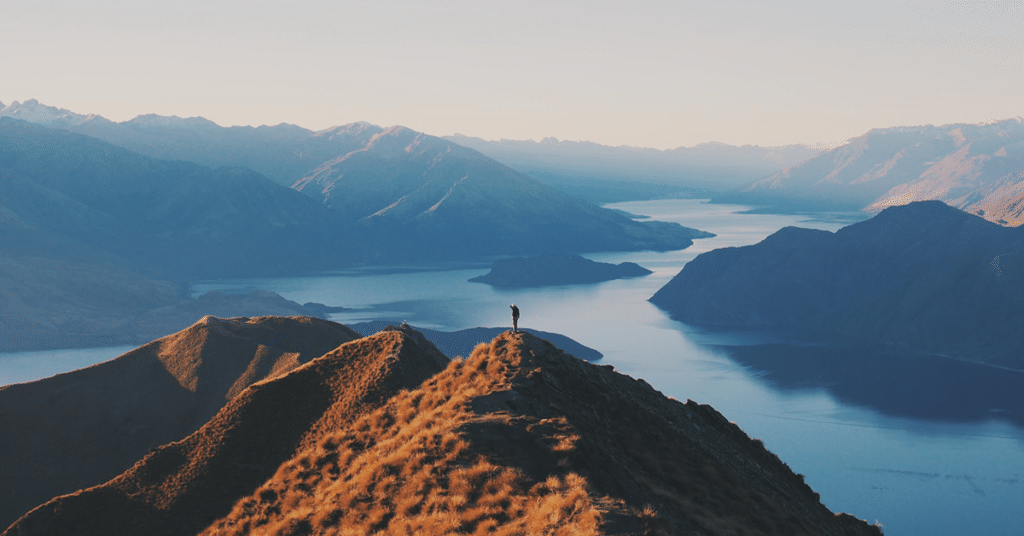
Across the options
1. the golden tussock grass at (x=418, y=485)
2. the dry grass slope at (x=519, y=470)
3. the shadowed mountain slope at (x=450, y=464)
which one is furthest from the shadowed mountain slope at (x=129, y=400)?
the dry grass slope at (x=519, y=470)

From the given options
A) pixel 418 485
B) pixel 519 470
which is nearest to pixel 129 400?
pixel 418 485

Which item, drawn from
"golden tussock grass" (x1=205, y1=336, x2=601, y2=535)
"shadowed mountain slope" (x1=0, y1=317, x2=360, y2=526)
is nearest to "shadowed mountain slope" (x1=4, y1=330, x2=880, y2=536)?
"golden tussock grass" (x1=205, y1=336, x2=601, y2=535)

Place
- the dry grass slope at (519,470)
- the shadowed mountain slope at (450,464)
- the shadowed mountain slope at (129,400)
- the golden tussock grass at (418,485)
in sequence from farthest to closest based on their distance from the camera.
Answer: the shadowed mountain slope at (129,400) → the shadowed mountain slope at (450,464) → the dry grass slope at (519,470) → the golden tussock grass at (418,485)

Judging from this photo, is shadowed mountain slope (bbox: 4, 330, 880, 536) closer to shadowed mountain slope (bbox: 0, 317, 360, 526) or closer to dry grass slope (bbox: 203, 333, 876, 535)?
dry grass slope (bbox: 203, 333, 876, 535)

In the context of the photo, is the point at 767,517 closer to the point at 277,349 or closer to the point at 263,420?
the point at 263,420

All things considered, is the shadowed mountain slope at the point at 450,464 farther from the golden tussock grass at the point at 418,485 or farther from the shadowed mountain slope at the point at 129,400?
the shadowed mountain slope at the point at 129,400

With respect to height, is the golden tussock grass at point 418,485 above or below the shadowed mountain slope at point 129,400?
above
